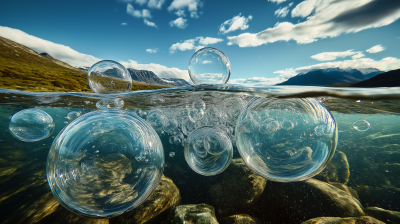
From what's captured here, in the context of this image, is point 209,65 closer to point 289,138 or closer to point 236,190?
point 289,138

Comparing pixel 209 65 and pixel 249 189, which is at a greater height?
pixel 209 65

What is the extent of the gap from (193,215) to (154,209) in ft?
5.47

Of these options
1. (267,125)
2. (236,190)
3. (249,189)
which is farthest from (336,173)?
(267,125)

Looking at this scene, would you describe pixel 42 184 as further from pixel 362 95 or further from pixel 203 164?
pixel 362 95

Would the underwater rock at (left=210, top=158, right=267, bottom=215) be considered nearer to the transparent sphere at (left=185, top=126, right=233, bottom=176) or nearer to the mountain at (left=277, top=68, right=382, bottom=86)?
the transparent sphere at (left=185, top=126, right=233, bottom=176)

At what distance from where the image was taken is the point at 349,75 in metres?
114

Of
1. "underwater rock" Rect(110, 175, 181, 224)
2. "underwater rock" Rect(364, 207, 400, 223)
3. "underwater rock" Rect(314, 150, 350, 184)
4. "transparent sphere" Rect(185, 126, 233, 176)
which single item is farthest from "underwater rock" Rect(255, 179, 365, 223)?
"underwater rock" Rect(110, 175, 181, 224)

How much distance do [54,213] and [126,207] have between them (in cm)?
633

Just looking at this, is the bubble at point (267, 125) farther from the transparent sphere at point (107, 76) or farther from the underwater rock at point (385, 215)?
the underwater rock at point (385, 215)

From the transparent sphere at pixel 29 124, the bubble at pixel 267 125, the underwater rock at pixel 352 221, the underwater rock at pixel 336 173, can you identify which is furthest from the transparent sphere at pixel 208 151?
the transparent sphere at pixel 29 124

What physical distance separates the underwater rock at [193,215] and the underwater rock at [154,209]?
32.3 inches

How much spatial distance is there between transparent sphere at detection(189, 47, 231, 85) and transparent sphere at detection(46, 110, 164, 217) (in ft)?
9.04

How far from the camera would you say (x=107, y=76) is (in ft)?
15.8

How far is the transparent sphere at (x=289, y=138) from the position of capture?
2.53 meters
